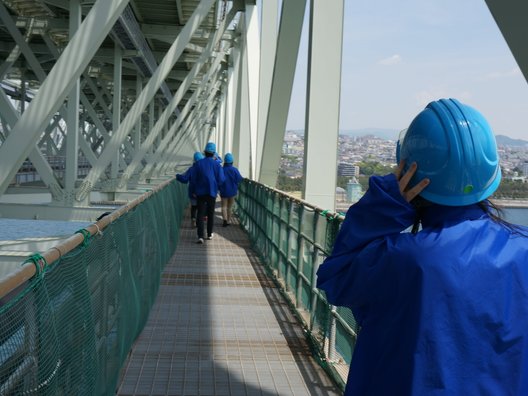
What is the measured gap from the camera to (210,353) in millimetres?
5699

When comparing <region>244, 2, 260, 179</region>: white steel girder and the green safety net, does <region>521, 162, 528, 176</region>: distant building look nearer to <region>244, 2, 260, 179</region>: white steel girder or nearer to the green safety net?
the green safety net

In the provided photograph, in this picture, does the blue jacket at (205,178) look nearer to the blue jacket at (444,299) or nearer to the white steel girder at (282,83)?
the white steel girder at (282,83)

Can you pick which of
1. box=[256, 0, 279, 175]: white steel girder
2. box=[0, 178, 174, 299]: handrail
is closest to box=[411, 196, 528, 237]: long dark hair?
box=[0, 178, 174, 299]: handrail

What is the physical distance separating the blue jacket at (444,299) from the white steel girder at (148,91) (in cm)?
1158

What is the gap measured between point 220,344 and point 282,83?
6.20m

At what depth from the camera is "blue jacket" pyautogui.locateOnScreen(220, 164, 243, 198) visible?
15692 mm

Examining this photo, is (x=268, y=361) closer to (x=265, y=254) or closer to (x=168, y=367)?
(x=168, y=367)

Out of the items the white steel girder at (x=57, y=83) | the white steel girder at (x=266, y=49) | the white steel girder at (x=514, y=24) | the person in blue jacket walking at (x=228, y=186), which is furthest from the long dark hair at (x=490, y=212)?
the white steel girder at (x=266, y=49)

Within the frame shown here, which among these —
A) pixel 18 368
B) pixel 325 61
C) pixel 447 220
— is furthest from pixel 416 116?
pixel 325 61

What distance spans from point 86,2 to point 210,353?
29.6 feet

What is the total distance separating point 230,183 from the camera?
15953 millimetres

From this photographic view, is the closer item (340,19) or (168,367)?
(168,367)

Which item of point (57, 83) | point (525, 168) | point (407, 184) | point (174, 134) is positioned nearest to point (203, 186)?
point (57, 83)

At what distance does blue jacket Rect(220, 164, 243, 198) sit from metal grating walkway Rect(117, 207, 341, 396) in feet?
19.9
